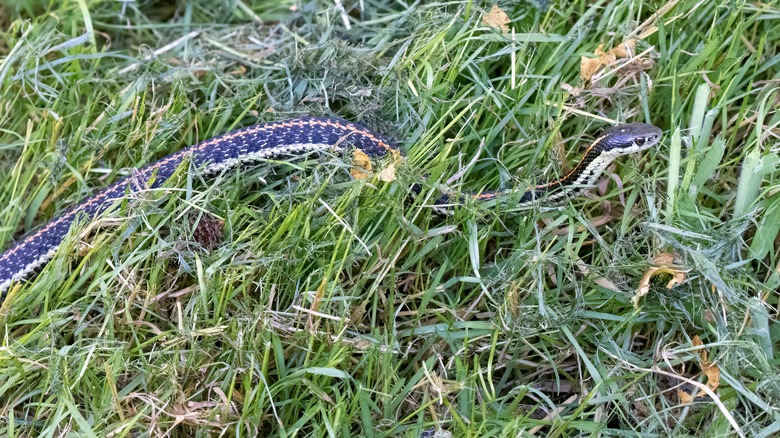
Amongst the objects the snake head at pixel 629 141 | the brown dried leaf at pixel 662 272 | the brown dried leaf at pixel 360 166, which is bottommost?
the brown dried leaf at pixel 662 272

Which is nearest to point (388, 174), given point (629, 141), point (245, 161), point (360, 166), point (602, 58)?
point (360, 166)

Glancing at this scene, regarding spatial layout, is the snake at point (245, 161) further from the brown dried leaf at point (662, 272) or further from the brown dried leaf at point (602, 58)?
the brown dried leaf at point (662, 272)

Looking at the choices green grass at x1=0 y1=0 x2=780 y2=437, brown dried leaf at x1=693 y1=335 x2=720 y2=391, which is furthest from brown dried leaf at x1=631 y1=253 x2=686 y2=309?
brown dried leaf at x1=693 y1=335 x2=720 y2=391

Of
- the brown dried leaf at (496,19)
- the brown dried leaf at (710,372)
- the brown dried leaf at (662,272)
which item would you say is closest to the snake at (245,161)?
the brown dried leaf at (662,272)

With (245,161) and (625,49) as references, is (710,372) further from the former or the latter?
(245,161)

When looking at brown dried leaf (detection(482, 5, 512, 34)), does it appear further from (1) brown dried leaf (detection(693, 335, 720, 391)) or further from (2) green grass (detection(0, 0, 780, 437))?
(1) brown dried leaf (detection(693, 335, 720, 391))

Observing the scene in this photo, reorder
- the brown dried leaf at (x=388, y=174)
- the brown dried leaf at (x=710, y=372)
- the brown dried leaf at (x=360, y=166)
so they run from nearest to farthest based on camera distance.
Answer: the brown dried leaf at (x=710, y=372) < the brown dried leaf at (x=388, y=174) < the brown dried leaf at (x=360, y=166)
